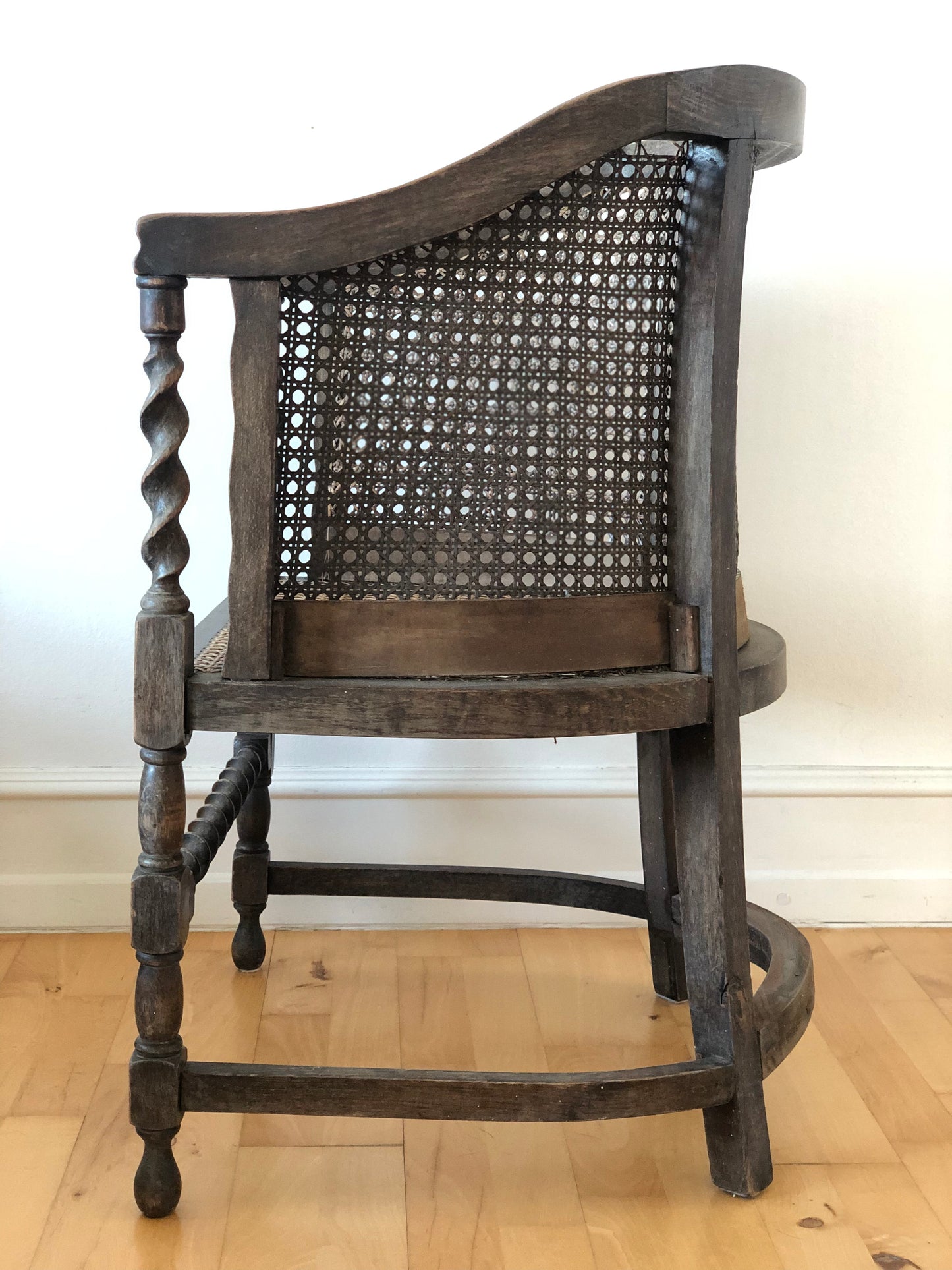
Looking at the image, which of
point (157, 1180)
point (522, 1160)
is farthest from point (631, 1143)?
point (157, 1180)

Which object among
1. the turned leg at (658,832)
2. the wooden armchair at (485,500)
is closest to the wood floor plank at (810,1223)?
the wooden armchair at (485,500)

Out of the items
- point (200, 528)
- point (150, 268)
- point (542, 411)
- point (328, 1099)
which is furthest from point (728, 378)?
point (200, 528)

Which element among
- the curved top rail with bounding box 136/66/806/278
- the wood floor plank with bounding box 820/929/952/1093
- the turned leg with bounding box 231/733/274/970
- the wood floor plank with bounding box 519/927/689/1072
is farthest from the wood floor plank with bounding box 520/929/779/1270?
the curved top rail with bounding box 136/66/806/278

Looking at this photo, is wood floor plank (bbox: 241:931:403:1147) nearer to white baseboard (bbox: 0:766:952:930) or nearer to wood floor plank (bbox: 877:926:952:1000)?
white baseboard (bbox: 0:766:952:930)

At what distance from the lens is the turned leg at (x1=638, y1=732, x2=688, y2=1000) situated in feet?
4.50

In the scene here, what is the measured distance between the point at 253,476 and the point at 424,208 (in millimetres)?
232

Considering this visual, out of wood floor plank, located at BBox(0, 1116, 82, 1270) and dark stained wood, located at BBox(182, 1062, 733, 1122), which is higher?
dark stained wood, located at BBox(182, 1062, 733, 1122)

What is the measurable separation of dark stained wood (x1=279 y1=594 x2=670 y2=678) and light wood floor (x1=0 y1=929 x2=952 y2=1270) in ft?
1.55

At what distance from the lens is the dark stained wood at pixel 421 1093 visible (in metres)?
1.00

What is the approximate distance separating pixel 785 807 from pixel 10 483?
43.9 inches

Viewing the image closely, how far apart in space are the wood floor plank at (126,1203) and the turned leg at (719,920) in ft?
1.44

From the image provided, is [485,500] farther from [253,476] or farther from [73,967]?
[73,967]

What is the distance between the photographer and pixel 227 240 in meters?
0.90

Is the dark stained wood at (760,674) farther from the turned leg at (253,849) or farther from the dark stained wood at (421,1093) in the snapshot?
the turned leg at (253,849)
